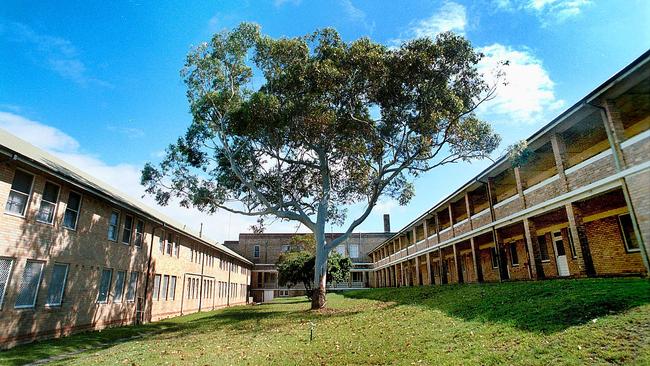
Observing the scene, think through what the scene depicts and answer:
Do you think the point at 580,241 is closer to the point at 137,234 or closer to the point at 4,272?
the point at 4,272

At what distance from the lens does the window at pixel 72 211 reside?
14789 mm

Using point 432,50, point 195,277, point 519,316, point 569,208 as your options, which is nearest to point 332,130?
point 432,50

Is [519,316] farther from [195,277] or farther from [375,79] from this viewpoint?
[195,277]

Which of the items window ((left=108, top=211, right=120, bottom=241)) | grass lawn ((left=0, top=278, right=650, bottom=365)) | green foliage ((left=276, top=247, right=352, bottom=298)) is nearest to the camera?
grass lawn ((left=0, top=278, right=650, bottom=365))

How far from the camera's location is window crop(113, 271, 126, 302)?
60.7 feet

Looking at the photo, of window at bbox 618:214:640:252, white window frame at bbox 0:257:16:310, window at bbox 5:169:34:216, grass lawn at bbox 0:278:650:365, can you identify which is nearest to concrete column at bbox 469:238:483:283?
window at bbox 618:214:640:252

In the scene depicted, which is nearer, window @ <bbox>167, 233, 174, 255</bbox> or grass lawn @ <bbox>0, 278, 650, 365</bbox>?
grass lawn @ <bbox>0, 278, 650, 365</bbox>

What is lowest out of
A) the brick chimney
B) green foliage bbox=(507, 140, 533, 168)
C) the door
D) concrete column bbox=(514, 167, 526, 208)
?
the door

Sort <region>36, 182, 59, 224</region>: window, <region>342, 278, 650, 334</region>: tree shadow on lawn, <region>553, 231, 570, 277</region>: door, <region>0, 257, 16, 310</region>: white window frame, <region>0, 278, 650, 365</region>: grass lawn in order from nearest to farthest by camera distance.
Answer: <region>0, 278, 650, 365</region>: grass lawn < <region>342, 278, 650, 334</region>: tree shadow on lawn < <region>0, 257, 16, 310</region>: white window frame < <region>36, 182, 59, 224</region>: window < <region>553, 231, 570, 277</region>: door

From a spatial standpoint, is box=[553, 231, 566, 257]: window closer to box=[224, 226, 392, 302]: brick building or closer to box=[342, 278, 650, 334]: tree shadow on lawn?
box=[342, 278, 650, 334]: tree shadow on lawn

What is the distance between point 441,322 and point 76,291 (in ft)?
47.3

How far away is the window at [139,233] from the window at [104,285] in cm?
259

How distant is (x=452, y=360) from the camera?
7.09m

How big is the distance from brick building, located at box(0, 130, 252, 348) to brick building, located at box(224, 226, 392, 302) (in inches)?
1343
